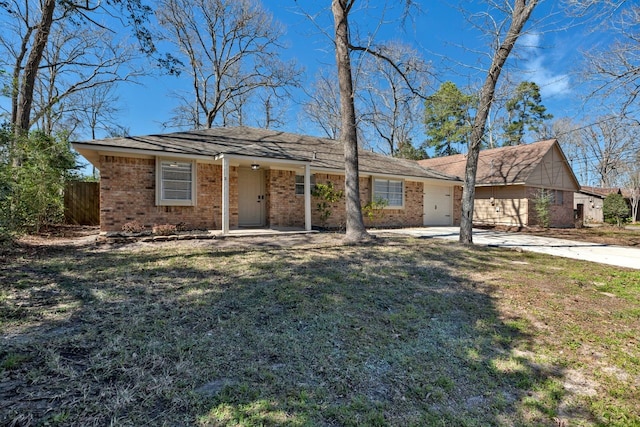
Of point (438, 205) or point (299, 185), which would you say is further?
point (438, 205)

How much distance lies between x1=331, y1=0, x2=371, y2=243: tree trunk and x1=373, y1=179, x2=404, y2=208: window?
17.2 feet

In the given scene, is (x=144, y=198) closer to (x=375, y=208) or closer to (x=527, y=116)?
(x=375, y=208)

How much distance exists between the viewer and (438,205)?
1541cm

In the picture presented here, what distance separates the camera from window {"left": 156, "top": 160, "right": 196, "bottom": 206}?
9.01 metres

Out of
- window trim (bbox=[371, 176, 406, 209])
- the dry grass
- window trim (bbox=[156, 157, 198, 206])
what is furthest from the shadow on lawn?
window trim (bbox=[371, 176, 406, 209])

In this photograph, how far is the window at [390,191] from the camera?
43.1ft

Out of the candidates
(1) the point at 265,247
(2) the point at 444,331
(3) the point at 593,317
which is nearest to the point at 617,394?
(2) the point at 444,331

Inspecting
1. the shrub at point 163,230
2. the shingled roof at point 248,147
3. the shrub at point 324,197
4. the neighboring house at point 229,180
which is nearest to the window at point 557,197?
the shingled roof at point 248,147

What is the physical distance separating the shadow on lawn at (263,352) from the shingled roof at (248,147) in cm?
477

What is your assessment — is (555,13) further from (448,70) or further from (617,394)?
(617,394)

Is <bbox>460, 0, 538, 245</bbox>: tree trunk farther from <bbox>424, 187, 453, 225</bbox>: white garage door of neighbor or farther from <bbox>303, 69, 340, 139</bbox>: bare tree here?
<bbox>303, 69, 340, 139</bbox>: bare tree

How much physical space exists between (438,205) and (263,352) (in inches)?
570

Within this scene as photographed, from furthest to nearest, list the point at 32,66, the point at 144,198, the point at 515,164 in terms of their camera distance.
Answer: the point at 515,164 → the point at 144,198 → the point at 32,66

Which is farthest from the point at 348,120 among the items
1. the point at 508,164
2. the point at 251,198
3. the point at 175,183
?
the point at 508,164
